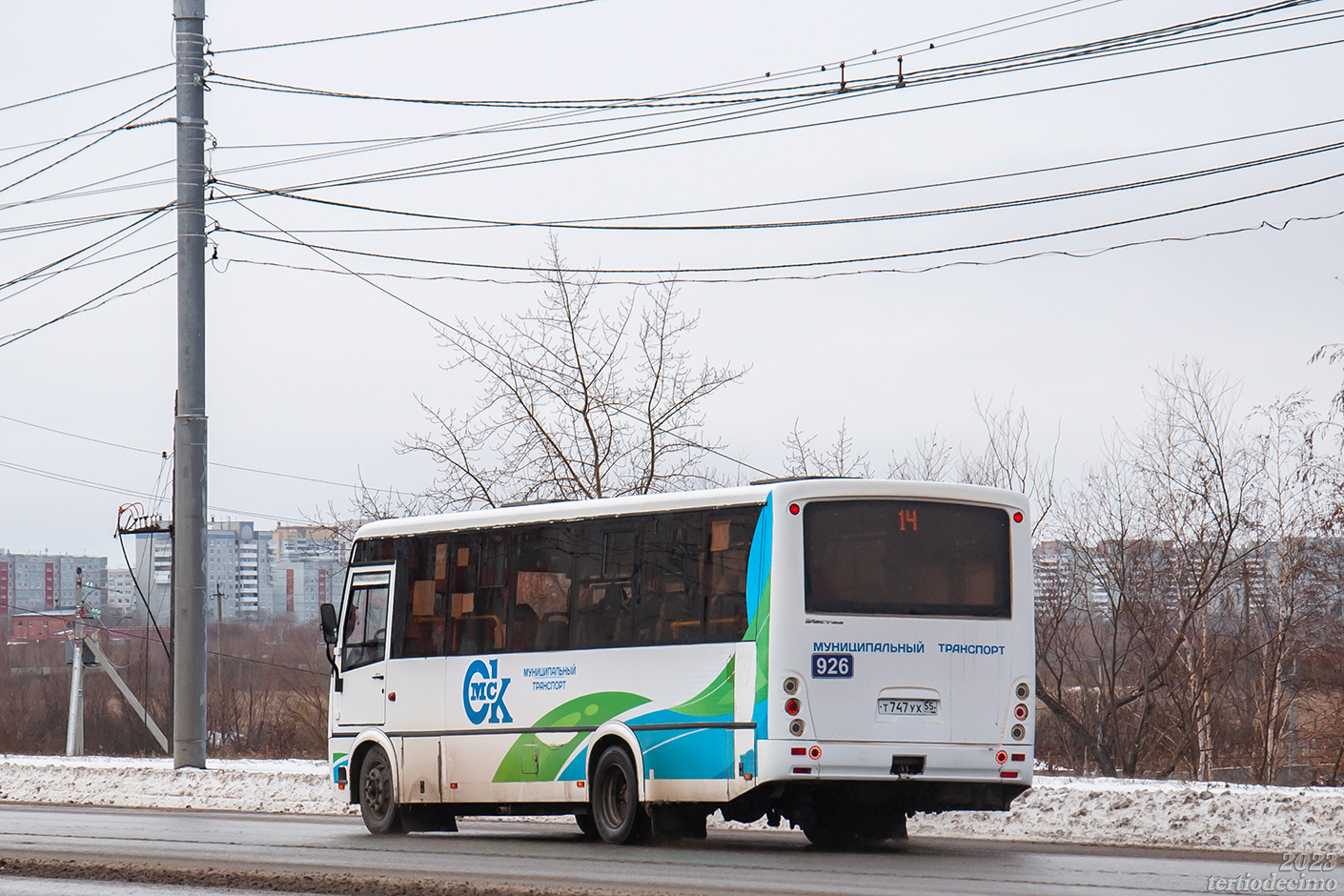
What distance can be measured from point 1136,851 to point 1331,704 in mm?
18710

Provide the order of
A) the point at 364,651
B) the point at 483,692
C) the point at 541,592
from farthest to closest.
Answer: the point at 364,651 < the point at 483,692 < the point at 541,592

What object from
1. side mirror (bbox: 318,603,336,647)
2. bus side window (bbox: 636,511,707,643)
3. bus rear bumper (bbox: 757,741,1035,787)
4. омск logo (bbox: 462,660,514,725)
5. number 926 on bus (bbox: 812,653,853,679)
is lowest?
bus rear bumper (bbox: 757,741,1035,787)

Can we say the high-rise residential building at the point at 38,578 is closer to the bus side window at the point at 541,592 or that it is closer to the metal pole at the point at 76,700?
the metal pole at the point at 76,700

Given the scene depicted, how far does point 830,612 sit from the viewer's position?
41.5ft

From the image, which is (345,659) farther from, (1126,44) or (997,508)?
(1126,44)

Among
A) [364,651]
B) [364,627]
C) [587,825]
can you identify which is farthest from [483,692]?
[364,627]

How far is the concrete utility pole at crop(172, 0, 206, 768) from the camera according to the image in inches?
833

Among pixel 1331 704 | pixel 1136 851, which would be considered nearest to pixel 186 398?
pixel 1136 851

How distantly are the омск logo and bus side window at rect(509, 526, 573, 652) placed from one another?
0.36 metres

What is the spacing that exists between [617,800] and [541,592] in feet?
6.66

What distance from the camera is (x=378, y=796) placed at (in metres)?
16.3

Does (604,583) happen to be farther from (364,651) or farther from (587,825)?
(364,651)

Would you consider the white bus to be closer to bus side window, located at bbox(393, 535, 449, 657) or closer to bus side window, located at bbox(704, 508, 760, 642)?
bus side window, located at bbox(704, 508, 760, 642)

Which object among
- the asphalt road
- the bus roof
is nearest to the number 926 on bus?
the bus roof
